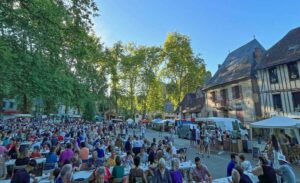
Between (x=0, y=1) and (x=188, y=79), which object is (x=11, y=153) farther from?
(x=188, y=79)

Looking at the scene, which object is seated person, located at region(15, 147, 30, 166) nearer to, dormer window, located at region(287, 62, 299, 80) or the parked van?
the parked van

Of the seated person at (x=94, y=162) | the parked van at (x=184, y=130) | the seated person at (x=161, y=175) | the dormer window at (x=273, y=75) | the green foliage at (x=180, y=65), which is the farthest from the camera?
the green foliage at (x=180, y=65)

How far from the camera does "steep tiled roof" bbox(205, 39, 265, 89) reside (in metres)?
24.3

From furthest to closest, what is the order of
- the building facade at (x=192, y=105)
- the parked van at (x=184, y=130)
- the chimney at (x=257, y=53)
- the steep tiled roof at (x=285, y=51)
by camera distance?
the building facade at (x=192, y=105), the chimney at (x=257, y=53), the parked van at (x=184, y=130), the steep tiled roof at (x=285, y=51)

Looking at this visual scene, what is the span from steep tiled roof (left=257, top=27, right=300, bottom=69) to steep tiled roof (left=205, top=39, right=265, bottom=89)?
250cm

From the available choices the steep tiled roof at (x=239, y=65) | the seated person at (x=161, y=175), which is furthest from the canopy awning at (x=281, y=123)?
the steep tiled roof at (x=239, y=65)

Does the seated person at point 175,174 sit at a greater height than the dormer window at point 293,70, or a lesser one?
lesser

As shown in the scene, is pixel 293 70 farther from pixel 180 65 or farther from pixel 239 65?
pixel 180 65

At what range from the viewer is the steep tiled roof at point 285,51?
1858 centimetres

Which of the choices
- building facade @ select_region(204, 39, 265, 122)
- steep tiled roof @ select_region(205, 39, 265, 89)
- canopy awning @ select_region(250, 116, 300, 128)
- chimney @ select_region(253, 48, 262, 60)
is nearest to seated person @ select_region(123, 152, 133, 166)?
canopy awning @ select_region(250, 116, 300, 128)

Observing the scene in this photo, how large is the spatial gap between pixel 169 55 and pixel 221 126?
784 inches

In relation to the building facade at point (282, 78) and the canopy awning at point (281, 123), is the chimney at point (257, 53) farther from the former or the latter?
the canopy awning at point (281, 123)

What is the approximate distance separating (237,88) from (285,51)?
6.48 m

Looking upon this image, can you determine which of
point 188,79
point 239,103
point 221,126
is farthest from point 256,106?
point 188,79
